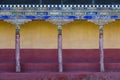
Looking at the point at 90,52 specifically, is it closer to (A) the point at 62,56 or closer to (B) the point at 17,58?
(A) the point at 62,56

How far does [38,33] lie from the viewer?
21.2 m

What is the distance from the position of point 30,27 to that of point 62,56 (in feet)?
7.32

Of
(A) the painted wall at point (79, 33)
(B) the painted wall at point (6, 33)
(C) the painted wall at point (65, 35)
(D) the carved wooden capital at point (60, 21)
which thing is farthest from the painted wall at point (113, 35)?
(B) the painted wall at point (6, 33)

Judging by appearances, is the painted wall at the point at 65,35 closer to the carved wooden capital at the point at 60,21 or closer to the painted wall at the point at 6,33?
the painted wall at the point at 6,33

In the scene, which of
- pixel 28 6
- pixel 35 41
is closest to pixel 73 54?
pixel 35 41

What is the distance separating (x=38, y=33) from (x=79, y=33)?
2119 millimetres

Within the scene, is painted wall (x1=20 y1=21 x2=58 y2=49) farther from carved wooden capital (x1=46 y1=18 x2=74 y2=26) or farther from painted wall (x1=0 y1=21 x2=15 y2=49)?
carved wooden capital (x1=46 y1=18 x2=74 y2=26)

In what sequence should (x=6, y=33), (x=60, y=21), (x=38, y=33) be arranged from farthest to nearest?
(x=38, y=33)
(x=6, y=33)
(x=60, y=21)

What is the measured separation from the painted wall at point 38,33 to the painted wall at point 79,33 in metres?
0.59

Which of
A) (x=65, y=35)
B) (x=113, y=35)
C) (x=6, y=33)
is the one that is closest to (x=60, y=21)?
(x=65, y=35)

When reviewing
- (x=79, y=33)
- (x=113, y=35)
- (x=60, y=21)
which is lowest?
(x=113, y=35)

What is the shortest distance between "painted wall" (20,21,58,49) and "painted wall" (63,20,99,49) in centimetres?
59

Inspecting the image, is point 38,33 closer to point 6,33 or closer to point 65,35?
point 65,35

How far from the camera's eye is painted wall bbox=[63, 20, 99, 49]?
837 inches
